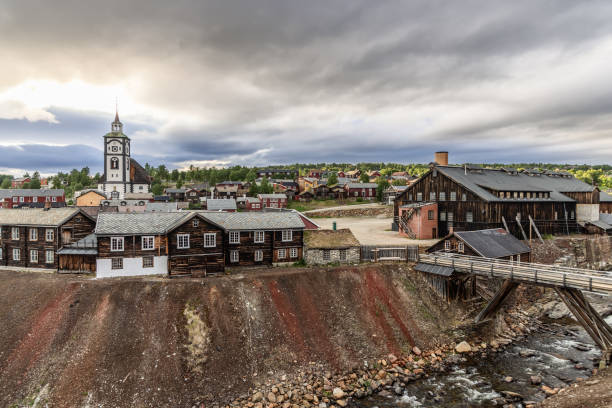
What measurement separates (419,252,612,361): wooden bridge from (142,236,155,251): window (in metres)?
28.9

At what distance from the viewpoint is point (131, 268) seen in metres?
31.6

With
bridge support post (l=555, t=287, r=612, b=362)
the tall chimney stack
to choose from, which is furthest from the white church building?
bridge support post (l=555, t=287, r=612, b=362)

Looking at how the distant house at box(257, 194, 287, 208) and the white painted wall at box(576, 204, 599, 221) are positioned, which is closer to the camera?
the white painted wall at box(576, 204, 599, 221)

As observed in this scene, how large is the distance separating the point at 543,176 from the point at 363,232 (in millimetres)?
39852

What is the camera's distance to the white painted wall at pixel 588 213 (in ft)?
184

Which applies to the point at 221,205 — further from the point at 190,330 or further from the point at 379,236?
the point at 190,330

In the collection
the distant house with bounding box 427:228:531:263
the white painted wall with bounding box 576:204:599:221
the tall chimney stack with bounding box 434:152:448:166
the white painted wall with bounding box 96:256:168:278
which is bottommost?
the white painted wall with bounding box 96:256:168:278

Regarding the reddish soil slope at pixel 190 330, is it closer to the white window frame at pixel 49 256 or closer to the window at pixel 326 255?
the white window frame at pixel 49 256

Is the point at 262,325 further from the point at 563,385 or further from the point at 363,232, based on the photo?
the point at 363,232

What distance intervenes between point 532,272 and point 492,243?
9.12m

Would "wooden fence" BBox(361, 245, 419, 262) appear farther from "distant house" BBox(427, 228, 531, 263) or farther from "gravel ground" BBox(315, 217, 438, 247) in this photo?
"gravel ground" BBox(315, 217, 438, 247)

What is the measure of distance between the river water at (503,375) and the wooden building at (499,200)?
1764 centimetres

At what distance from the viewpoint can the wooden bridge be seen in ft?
76.5

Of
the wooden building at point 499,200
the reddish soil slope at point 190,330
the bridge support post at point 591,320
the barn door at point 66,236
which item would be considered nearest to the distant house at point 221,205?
the wooden building at point 499,200
